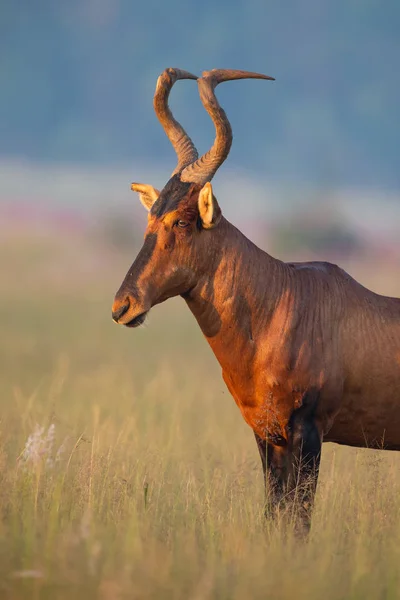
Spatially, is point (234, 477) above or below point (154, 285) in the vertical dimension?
below

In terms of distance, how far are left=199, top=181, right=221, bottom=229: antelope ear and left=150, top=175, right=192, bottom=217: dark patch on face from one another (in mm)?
225

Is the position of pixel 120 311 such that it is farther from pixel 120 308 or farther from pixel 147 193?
pixel 147 193

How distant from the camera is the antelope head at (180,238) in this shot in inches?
342

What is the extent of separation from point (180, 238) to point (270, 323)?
106cm

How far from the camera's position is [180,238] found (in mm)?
8883

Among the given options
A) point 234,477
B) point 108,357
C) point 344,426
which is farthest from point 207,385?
point 344,426

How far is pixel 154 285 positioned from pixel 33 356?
806 inches

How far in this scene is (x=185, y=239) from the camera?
29.2 feet

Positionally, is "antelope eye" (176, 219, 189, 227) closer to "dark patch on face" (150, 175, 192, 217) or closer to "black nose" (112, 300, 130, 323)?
"dark patch on face" (150, 175, 192, 217)

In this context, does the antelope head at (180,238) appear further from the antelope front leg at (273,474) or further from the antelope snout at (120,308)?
the antelope front leg at (273,474)

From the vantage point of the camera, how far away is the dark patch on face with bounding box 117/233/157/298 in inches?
341

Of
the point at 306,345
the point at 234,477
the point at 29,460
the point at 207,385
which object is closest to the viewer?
the point at 306,345

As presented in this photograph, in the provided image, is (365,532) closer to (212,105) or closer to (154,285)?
(154,285)

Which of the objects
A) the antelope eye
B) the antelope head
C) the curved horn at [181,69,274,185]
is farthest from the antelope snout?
the curved horn at [181,69,274,185]
